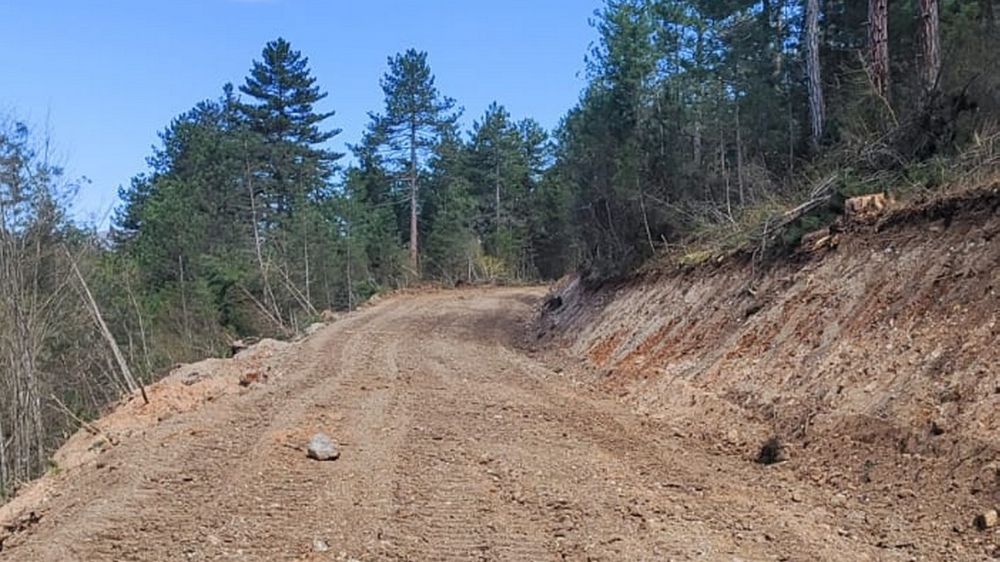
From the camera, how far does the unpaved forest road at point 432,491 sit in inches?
163

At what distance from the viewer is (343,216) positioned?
37688mm

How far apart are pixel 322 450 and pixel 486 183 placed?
41795mm

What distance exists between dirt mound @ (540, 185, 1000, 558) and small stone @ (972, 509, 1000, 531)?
6cm

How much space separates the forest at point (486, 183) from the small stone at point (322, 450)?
17.9ft

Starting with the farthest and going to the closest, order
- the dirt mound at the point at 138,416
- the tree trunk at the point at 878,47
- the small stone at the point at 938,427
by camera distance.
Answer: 1. the tree trunk at the point at 878,47
2. the dirt mound at the point at 138,416
3. the small stone at the point at 938,427

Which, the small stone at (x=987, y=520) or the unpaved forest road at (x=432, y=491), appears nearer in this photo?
the small stone at (x=987, y=520)

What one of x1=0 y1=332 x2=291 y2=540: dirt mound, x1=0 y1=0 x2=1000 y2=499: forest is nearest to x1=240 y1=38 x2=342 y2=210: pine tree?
x1=0 y1=0 x2=1000 y2=499: forest

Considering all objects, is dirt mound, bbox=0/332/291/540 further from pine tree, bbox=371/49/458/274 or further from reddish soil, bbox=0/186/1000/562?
pine tree, bbox=371/49/458/274

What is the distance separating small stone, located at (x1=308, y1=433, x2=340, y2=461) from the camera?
19.9 ft

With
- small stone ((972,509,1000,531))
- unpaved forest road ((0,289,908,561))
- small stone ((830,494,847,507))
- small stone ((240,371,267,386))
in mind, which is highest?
small stone ((240,371,267,386))

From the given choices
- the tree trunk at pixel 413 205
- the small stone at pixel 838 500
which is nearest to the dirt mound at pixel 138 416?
the small stone at pixel 838 500

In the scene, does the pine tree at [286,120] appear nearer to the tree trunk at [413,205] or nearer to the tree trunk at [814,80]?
the tree trunk at [413,205]

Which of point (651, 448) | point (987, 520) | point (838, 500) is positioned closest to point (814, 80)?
point (651, 448)

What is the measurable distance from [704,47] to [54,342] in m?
21.4
